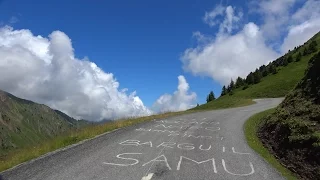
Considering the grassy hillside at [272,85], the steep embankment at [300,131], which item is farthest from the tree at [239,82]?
the steep embankment at [300,131]

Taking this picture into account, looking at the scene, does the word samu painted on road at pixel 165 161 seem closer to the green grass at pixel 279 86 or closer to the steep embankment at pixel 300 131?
the steep embankment at pixel 300 131

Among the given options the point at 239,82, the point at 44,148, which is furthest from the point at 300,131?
the point at 239,82

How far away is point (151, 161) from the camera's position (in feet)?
42.8

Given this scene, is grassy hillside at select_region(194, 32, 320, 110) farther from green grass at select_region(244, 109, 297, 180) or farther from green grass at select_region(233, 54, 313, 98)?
green grass at select_region(244, 109, 297, 180)

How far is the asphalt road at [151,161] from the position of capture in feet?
35.9

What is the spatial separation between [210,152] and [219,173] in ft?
12.3

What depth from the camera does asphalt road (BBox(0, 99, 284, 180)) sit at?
431 inches

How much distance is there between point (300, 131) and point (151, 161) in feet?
24.8

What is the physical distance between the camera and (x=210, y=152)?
1552cm

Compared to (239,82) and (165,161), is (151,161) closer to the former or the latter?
(165,161)

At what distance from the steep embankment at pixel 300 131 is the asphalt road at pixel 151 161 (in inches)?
52.4

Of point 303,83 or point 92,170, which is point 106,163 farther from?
point 303,83

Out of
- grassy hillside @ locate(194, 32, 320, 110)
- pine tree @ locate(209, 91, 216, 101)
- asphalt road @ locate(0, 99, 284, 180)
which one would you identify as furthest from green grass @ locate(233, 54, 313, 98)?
asphalt road @ locate(0, 99, 284, 180)

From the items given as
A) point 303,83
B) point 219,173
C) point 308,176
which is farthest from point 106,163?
point 303,83
